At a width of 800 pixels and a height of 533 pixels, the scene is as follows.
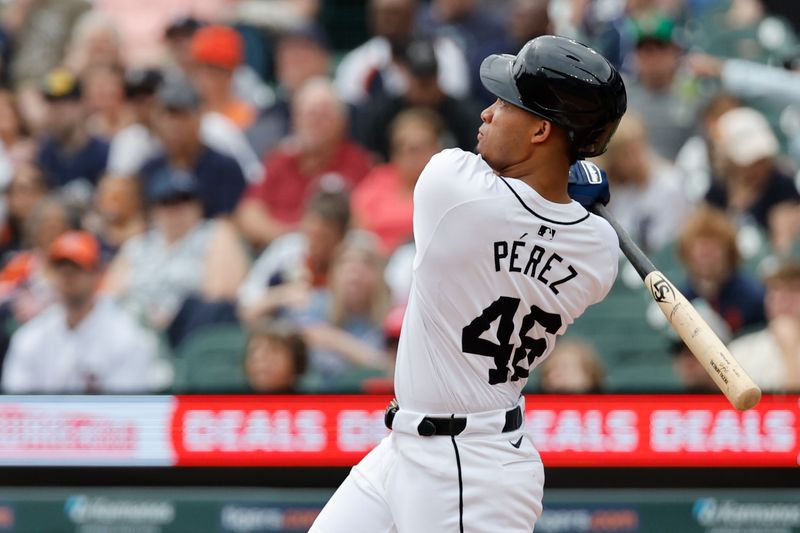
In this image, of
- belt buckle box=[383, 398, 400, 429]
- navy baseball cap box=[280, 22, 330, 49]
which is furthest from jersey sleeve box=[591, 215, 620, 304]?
navy baseball cap box=[280, 22, 330, 49]

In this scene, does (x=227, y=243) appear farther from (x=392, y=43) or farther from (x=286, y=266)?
(x=392, y=43)

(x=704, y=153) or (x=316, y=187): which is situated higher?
(x=704, y=153)

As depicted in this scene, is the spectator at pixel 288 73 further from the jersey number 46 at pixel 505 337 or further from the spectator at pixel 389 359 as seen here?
the jersey number 46 at pixel 505 337

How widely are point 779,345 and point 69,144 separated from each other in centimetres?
391

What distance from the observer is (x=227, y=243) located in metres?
6.49

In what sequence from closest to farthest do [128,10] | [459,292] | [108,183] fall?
[459,292] < [108,183] < [128,10]

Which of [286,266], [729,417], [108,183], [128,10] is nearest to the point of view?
[729,417]

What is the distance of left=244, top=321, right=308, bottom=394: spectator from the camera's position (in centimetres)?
602

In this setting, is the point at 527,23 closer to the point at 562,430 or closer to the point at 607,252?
the point at 562,430

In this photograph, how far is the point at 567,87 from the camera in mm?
2729

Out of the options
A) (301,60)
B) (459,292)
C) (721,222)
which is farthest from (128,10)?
(459,292)

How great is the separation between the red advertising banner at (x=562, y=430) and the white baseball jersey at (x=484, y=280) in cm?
299

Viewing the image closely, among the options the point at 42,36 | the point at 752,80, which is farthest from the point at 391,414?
the point at 42,36

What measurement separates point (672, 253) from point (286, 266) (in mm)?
1811
